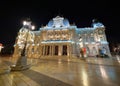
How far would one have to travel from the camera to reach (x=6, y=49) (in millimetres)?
56125

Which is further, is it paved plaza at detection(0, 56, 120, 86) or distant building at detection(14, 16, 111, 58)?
distant building at detection(14, 16, 111, 58)

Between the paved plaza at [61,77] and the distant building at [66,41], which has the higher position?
the distant building at [66,41]

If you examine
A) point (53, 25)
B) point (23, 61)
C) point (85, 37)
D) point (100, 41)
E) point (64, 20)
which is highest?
point (64, 20)

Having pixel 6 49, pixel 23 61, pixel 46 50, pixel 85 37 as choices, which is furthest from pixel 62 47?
pixel 6 49

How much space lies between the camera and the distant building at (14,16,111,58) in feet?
101

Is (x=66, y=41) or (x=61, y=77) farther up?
(x=66, y=41)

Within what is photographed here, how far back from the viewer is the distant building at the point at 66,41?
30906mm

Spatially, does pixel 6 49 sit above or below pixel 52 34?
below

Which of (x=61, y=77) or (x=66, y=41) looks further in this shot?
(x=66, y=41)

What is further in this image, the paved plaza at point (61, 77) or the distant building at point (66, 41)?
the distant building at point (66, 41)

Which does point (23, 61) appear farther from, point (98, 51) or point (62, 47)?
point (98, 51)

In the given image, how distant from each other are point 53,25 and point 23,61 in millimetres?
30556

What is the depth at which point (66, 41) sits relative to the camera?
100 feet

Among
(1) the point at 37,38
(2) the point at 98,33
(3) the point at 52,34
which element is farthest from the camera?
(1) the point at 37,38
